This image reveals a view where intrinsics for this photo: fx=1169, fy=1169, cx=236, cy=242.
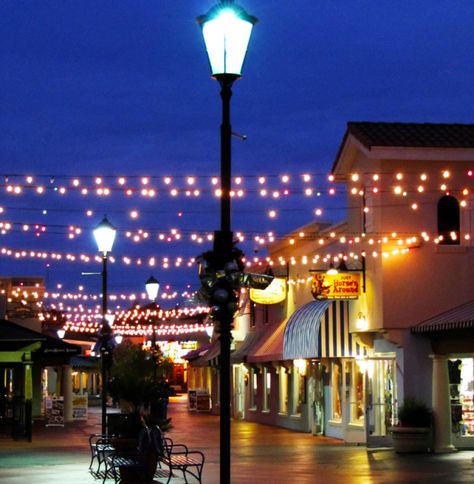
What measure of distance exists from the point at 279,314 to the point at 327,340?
10.8 metres

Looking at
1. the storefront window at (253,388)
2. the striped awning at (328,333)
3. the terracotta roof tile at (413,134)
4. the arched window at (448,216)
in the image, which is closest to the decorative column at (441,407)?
the arched window at (448,216)

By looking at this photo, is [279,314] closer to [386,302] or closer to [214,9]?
[386,302]

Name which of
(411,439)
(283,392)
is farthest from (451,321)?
(283,392)

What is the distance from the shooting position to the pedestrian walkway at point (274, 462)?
71.4ft

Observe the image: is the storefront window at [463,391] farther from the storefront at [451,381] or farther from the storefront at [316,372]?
the storefront at [316,372]

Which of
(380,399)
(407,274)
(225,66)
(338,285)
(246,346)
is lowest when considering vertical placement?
(380,399)

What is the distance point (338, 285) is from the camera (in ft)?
101

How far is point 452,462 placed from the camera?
2527cm

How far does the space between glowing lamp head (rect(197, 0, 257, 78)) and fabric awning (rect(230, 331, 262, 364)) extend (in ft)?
111

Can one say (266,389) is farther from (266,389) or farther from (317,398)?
(317,398)

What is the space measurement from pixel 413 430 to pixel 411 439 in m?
0.30

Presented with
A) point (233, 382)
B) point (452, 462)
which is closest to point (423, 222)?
point (452, 462)

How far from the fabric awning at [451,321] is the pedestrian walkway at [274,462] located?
2951 millimetres

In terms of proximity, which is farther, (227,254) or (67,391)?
(67,391)
